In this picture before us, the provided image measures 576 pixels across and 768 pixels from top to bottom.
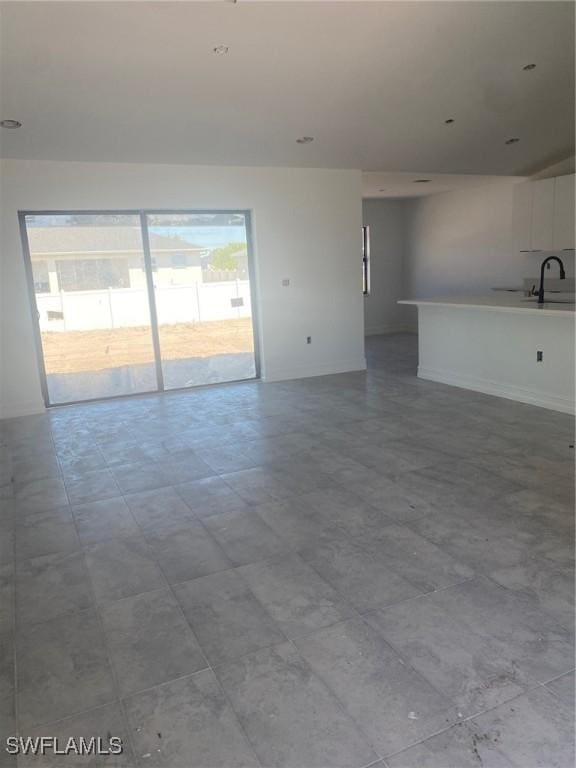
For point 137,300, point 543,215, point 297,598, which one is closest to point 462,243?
point 543,215

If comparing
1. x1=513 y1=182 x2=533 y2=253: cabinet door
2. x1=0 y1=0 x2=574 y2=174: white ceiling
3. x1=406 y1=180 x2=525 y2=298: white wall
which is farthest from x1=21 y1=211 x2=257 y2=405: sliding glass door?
x1=406 y1=180 x2=525 y2=298: white wall

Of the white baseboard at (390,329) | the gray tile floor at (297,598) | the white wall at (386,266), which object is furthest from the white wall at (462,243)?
the gray tile floor at (297,598)

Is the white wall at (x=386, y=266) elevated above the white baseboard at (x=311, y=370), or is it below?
above

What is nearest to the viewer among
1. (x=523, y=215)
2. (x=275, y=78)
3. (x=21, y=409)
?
(x=275, y=78)

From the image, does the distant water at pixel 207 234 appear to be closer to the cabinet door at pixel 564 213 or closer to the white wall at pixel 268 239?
the white wall at pixel 268 239

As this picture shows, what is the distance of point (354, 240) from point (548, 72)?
9.28 ft

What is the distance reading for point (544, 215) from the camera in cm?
714

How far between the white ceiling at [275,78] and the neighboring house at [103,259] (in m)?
0.79

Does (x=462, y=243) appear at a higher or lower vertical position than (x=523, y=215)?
lower

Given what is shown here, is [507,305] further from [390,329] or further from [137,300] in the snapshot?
[390,329]

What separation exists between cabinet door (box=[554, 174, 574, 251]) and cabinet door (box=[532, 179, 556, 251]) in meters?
0.07

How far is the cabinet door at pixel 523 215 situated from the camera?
7340 mm

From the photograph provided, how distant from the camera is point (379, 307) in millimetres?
10336

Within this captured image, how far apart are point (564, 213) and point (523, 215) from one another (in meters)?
0.70
